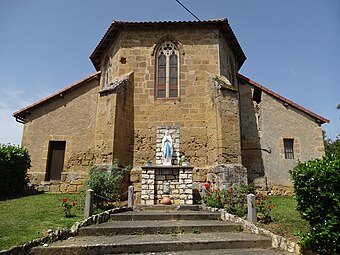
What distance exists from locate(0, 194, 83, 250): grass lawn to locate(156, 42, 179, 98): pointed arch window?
6.49 meters

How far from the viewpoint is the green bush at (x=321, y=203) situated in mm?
3971

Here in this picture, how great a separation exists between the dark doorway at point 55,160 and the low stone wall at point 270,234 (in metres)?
9.05

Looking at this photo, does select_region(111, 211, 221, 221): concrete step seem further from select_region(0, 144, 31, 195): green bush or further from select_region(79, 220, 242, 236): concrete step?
select_region(0, 144, 31, 195): green bush

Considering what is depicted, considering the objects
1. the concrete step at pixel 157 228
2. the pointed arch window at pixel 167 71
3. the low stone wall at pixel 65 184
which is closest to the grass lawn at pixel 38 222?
the concrete step at pixel 157 228

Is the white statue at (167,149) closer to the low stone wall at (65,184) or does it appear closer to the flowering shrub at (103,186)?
the flowering shrub at (103,186)

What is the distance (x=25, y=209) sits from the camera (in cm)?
758

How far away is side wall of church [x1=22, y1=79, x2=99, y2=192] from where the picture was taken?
12.2 meters

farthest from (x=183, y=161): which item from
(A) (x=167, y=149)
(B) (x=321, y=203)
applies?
(B) (x=321, y=203)

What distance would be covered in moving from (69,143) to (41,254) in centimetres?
902

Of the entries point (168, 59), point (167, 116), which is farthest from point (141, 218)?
point (168, 59)

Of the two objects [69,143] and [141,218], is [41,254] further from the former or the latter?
[69,143]

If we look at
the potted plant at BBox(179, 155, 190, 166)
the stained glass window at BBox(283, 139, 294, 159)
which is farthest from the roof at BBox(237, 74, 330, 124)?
the potted plant at BBox(179, 155, 190, 166)

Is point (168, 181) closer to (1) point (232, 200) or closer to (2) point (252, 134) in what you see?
(1) point (232, 200)

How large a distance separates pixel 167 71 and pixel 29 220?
8.51m
